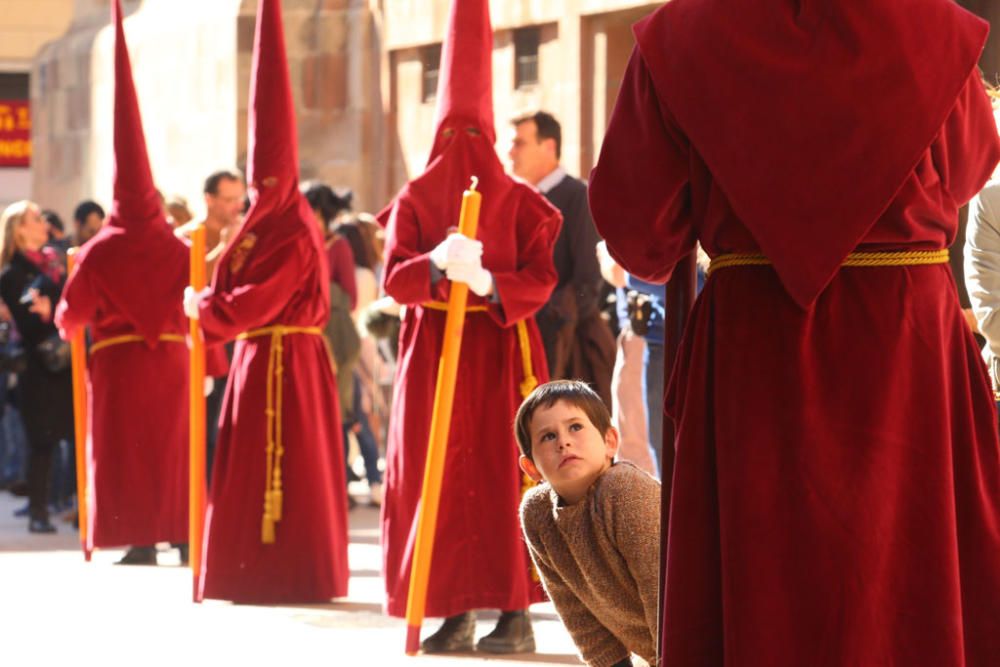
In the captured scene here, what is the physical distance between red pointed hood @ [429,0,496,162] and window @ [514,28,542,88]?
7.69 metres

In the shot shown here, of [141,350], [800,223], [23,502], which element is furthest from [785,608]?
[23,502]

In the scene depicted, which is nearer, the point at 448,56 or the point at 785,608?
Answer: the point at 785,608

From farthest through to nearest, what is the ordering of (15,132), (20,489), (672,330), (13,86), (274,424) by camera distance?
(13,86), (15,132), (20,489), (274,424), (672,330)

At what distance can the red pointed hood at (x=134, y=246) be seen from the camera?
32.9 ft

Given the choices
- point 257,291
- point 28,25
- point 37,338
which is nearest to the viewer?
point 257,291

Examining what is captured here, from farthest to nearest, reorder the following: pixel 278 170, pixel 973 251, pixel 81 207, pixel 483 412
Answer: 1. pixel 81 207
2. pixel 278 170
3. pixel 483 412
4. pixel 973 251

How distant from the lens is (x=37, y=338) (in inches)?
492

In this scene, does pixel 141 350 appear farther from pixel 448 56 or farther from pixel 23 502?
pixel 23 502

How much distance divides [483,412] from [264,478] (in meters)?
1.55

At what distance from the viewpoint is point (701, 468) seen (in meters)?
4.00

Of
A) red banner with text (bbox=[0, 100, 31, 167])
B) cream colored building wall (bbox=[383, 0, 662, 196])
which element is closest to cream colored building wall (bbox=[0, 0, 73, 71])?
red banner with text (bbox=[0, 100, 31, 167])

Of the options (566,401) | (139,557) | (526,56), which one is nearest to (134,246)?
(139,557)

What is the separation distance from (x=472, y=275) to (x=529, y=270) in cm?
38

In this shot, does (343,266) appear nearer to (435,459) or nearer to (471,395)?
(471,395)
